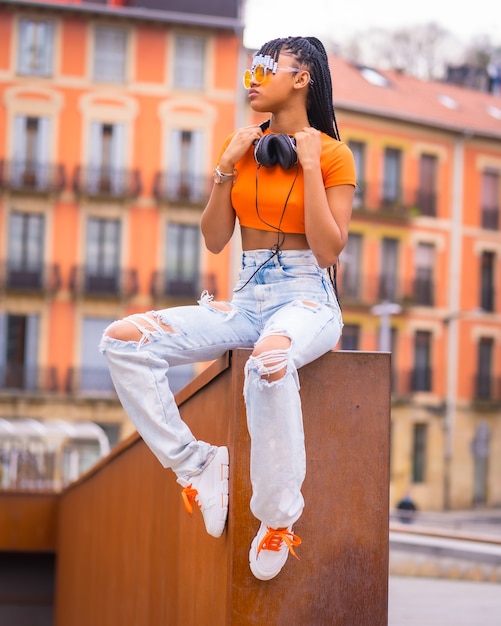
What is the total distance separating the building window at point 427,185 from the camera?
1697 inches

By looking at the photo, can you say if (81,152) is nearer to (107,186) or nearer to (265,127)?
(107,186)

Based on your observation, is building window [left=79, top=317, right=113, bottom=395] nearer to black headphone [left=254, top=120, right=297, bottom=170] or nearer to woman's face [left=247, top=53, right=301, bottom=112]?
woman's face [left=247, top=53, right=301, bottom=112]

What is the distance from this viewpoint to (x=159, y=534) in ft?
20.9

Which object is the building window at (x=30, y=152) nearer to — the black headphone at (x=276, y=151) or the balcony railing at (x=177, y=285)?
the balcony railing at (x=177, y=285)

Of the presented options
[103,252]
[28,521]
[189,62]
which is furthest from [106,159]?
[28,521]

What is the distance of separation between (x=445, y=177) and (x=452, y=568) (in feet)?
106

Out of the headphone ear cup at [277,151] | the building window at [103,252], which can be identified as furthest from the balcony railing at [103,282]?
the headphone ear cup at [277,151]

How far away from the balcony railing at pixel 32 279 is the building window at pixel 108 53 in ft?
20.9

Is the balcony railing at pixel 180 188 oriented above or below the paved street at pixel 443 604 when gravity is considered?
above

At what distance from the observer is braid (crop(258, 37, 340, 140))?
14.7ft

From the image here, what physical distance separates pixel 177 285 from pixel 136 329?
35.2 metres

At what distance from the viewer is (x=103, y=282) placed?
3909cm

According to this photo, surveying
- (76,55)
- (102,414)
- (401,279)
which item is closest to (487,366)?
(401,279)

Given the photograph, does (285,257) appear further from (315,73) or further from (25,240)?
(25,240)
